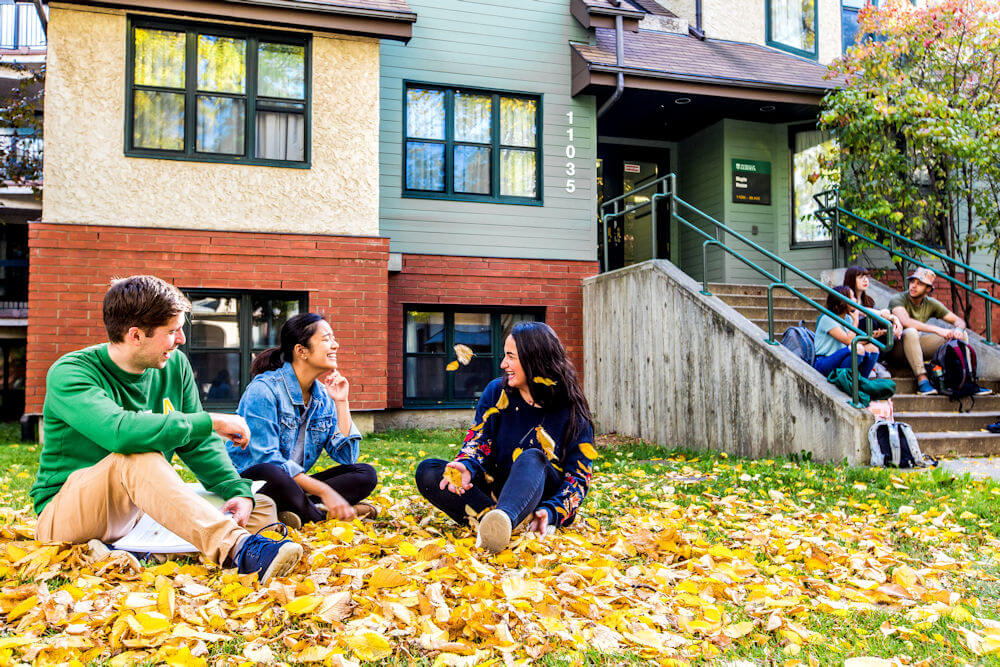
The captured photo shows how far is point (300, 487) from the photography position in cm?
412

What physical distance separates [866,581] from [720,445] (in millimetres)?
4657

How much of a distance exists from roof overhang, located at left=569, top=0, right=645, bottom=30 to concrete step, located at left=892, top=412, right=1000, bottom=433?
23.1 feet

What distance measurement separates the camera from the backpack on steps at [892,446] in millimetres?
6555

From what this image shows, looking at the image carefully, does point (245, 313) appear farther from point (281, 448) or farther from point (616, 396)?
point (281, 448)

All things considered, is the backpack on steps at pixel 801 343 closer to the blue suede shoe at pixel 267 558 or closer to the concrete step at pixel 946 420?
the concrete step at pixel 946 420

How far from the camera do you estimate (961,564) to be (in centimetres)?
384

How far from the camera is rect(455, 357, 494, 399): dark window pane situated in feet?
37.4

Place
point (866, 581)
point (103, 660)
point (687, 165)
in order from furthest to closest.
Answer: point (687, 165)
point (866, 581)
point (103, 660)

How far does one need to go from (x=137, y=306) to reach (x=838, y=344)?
21.8ft

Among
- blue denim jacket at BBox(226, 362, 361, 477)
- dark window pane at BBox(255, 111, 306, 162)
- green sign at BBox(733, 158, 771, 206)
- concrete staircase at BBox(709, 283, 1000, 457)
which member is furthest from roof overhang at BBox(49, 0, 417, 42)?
blue denim jacket at BBox(226, 362, 361, 477)

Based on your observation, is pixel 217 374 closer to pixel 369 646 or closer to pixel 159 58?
pixel 159 58

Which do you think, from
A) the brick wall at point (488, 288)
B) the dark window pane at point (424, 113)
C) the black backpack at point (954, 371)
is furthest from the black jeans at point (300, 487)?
the dark window pane at point (424, 113)

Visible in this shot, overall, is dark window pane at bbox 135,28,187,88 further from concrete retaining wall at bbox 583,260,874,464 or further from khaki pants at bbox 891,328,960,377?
khaki pants at bbox 891,328,960,377

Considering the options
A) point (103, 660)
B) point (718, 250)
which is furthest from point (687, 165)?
point (103, 660)
